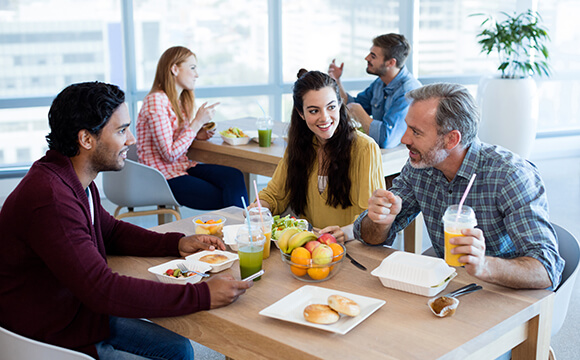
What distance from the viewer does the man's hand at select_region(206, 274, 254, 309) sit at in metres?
1.57

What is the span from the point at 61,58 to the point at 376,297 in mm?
4359

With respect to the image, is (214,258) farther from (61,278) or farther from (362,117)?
(362,117)

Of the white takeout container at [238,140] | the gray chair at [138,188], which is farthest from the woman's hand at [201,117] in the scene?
the gray chair at [138,188]

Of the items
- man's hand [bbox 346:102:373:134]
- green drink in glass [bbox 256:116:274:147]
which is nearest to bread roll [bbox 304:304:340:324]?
green drink in glass [bbox 256:116:274:147]

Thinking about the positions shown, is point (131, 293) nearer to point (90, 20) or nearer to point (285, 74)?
point (90, 20)

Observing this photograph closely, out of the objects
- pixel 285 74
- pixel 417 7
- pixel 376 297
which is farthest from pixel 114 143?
pixel 417 7

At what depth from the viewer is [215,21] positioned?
18.4 feet

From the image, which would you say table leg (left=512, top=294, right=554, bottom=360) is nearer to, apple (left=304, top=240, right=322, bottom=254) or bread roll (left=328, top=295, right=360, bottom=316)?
bread roll (left=328, top=295, right=360, bottom=316)

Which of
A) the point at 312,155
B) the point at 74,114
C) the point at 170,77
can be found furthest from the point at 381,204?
the point at 170,77

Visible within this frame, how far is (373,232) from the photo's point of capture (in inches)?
77.8

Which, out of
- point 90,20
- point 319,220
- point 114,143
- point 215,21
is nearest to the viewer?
point 114,143

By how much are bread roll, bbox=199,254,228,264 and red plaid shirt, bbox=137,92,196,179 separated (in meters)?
1.79

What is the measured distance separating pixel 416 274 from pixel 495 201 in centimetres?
41

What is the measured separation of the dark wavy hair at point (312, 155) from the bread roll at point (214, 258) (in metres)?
0.79
